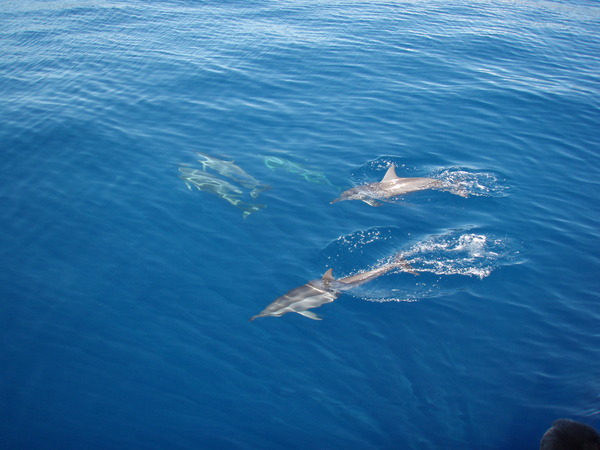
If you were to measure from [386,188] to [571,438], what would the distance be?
10.2m

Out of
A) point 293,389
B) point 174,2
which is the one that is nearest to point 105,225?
point 293,389

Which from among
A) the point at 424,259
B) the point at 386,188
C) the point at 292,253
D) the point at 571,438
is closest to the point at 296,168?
the point at 386,188

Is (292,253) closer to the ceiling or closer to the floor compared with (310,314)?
closer to the ceiling

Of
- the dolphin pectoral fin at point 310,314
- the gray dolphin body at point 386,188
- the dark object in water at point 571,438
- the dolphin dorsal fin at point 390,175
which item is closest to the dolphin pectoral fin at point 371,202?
the gray dolphin body at point 386,188

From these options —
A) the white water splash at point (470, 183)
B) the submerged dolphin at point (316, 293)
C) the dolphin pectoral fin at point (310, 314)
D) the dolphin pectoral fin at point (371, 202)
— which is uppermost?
the white water splash at point (470, 183)

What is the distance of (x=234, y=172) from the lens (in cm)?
1641

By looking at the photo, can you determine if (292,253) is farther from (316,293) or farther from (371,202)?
(371,202)

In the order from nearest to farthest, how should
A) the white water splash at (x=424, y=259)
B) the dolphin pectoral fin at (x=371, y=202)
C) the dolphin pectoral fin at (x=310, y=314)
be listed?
the dolphin pectoral fin at (x=310, y=314) → the white water splash at (x=424, y=259) → the dolphin pectoral fin at (x=371, y=202)

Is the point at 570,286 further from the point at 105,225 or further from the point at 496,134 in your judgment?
the point at 105,225

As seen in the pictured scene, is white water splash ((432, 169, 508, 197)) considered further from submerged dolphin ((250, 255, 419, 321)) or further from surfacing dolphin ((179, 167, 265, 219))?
surfacing dolphin ((179, 167, 265, 219))

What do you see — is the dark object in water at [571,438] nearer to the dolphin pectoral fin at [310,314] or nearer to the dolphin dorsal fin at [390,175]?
the dolphin pectoral fin at [310,314]

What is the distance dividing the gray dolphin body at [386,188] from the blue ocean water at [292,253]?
0.35m

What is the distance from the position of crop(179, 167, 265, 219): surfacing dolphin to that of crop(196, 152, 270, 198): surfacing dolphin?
1.26 feet

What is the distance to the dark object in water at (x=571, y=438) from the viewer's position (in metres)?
5.62
